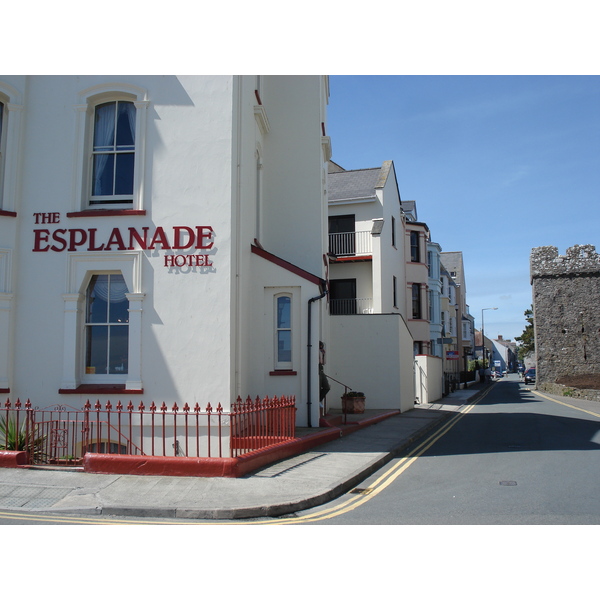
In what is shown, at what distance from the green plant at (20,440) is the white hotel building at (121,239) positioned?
1148mm

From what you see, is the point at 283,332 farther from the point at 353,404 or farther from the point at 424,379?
the point at 424,379

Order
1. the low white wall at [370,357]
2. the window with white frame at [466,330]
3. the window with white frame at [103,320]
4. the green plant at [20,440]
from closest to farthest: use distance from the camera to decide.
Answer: the green plant at [20,440]
the window with white frame at [103,320]
the low white wall at [370,357]
the window with white frame at [466,330]

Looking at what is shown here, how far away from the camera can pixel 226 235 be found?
1098 cm

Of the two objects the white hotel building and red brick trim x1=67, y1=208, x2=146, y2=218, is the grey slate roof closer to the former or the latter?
the white hotel building

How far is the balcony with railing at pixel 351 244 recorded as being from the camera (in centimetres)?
2720

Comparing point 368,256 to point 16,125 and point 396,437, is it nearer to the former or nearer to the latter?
point 396,437

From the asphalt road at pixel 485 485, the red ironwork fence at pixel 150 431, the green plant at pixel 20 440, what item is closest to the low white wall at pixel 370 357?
the asphalt road at pixel 485 485

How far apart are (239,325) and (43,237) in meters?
4.16

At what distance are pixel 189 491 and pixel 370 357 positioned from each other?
1322 cm

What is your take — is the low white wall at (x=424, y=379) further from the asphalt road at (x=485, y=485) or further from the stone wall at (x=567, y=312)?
the stone wall at (x=567, y=312)

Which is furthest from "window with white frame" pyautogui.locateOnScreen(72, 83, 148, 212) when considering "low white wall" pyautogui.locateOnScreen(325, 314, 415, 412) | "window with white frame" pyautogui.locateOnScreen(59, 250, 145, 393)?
"low white wall" pyautogui.locateOnScreen(325, 314, 415, 412)

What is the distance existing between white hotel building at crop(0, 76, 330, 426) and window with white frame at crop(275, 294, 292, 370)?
1674mm

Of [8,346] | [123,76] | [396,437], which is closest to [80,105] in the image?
[123,76]

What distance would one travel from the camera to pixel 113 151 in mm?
11750
